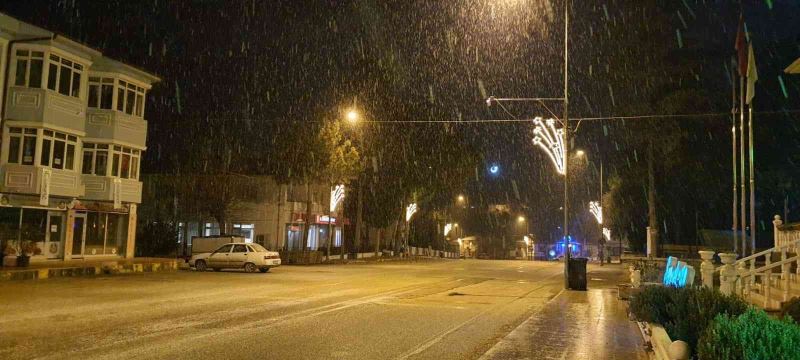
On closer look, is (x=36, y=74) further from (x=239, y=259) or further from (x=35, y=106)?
(x=239, y=259)

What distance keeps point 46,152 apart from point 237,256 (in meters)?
9.03

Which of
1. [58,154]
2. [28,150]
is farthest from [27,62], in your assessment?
[58,154]

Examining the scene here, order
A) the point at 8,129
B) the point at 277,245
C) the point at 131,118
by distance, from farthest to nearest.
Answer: the point at 277,245, the point at 131,118, the point at 8,129

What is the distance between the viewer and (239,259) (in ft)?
98.2

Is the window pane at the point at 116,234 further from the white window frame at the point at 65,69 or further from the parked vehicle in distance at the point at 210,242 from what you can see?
the white window frame at the point at 65,69

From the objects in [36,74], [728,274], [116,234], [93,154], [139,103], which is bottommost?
[728,274]

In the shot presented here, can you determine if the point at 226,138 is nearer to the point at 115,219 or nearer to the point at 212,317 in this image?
the point at 115,219

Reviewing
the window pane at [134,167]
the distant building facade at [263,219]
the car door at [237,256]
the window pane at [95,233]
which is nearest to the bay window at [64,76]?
the window pane at [134,167]

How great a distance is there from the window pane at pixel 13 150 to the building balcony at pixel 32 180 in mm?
540

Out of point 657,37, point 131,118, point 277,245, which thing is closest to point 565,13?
point 657,37

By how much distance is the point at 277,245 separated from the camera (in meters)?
47.8

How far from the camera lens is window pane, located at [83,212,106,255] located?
3080cm

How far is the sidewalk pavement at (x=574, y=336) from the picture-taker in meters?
9.66

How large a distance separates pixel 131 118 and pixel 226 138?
58.0 feet
